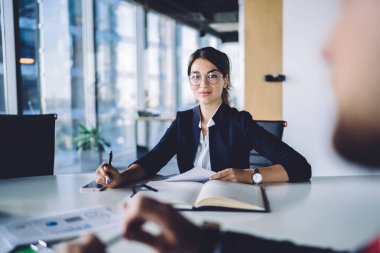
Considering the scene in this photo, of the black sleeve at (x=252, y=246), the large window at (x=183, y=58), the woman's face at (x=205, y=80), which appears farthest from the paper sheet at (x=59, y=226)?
the large window at (x=183, y=58)

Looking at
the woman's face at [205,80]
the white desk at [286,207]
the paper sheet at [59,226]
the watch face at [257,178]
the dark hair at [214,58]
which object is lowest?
the white desk at [286,207]

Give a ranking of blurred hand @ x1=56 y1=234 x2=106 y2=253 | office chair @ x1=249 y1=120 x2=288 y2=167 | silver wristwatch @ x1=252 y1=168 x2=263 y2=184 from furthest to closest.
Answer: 1. office chair @ x1=249 y1=120 x2=288 y2=167
2. silver wristwatch @ x1=252 y1=168 x2=263 y2=184
3. blurred hand @ x1=56 y1=234 x2=106 y2=253

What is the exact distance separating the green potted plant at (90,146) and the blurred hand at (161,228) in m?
4.60

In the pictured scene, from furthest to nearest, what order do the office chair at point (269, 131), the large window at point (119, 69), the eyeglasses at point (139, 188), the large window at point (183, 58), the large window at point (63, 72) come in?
the large window at point (183, 58) → the large window at point (119, 69) → the large window at point (63, 72) → the office chair at point (269, 131) → the eyeglasses at point (139, 188)

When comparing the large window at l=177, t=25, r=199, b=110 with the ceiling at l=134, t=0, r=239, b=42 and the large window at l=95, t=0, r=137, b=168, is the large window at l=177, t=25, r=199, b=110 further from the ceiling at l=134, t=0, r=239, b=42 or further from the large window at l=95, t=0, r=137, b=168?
the large window at l=95, t=0, r=137, b=168

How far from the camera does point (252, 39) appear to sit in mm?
3838

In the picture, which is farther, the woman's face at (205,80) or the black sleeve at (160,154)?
the woman's face at (205,80)

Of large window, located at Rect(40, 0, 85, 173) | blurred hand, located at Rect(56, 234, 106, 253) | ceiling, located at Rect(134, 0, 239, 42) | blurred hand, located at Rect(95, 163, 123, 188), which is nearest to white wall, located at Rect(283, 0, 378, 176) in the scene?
blurred hand, located at Rect(95, 163, 123, 188)

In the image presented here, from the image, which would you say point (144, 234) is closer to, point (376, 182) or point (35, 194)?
point (35, 194)

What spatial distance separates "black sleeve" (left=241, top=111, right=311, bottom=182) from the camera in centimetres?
150

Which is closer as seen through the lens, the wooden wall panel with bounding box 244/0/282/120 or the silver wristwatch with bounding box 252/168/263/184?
the silver wristwatch with bounding box 252/168/263/184

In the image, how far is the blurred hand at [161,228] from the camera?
0.49m

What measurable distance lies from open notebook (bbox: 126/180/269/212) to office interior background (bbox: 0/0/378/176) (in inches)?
44.7

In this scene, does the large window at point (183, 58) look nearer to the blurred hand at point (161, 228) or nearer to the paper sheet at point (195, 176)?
the paper sheet at point (195, 176)
